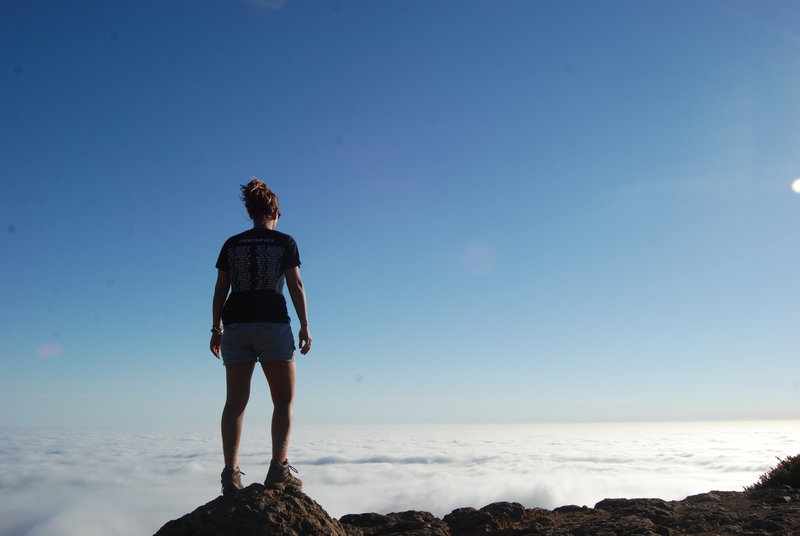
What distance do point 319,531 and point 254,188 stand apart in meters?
2.99

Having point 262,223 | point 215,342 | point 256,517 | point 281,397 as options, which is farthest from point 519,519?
point 262,223

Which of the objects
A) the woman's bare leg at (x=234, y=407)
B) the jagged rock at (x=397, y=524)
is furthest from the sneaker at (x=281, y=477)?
the jagged rock at (x=397, y=524)

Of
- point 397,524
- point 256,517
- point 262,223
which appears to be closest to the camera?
point 256,517

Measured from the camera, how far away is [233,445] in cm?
526

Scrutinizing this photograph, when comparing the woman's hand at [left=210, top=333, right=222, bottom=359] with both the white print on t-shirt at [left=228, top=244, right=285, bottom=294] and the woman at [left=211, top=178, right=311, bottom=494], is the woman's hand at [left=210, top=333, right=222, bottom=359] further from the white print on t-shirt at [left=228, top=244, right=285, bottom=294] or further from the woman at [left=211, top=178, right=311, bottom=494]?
the white print on t-shirt at [left=228, top=244, right=285, bottom=294]

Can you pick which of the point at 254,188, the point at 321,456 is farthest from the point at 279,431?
the point at 321,456

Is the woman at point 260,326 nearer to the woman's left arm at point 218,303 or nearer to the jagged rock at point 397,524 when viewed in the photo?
the woman's left arm at point 218,303

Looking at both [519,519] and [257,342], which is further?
[519,519]

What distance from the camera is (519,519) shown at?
6094mm

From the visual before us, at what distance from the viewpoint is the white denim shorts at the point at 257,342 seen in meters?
5.23

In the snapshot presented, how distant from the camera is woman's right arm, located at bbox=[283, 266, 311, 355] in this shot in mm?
5434

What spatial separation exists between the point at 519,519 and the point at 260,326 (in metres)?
3.28

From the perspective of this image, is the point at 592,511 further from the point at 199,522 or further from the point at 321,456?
the point at 321,456

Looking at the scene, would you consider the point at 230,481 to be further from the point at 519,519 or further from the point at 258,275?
the point at 519,519
